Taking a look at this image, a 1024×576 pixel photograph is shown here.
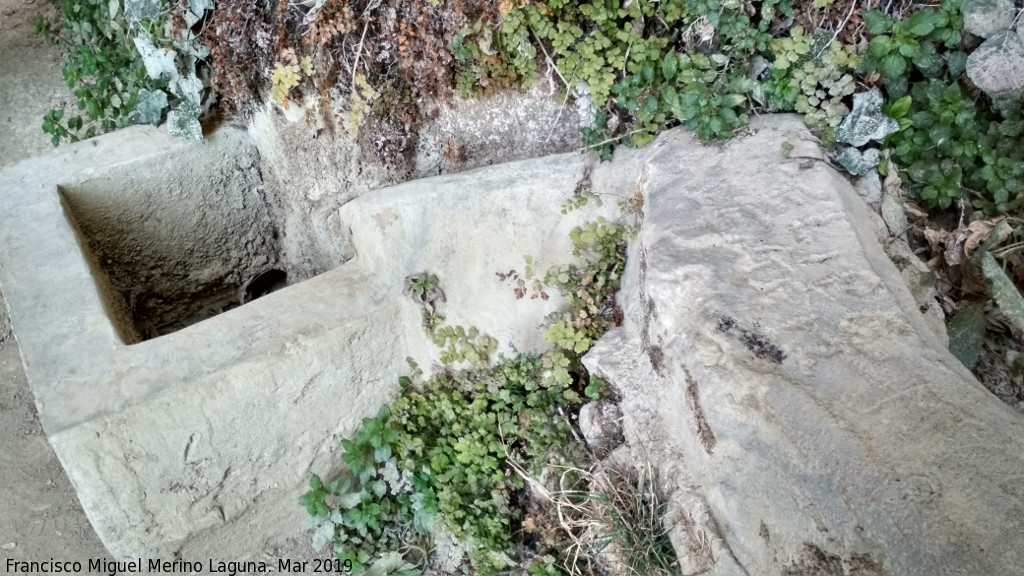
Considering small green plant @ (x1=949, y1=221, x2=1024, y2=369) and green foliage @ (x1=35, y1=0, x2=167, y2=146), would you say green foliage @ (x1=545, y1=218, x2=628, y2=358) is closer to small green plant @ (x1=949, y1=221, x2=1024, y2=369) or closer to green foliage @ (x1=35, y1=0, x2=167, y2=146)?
small green plant @ (x1=949, y1=221, x2=1024, y2=369)

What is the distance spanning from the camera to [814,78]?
2.61 meters

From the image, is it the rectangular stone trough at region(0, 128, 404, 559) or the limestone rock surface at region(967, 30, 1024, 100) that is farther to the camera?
the rectangular stone trough at region(0, 128, 404, 559)

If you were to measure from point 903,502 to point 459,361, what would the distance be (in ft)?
6.32

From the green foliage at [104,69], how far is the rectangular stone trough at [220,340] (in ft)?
2.25

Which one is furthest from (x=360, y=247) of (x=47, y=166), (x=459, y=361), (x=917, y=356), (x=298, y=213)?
(x=917, y=356)

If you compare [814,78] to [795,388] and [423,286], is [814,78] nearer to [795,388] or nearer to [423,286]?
[795,388]

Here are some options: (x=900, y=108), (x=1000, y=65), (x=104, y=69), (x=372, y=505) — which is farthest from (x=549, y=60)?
(x=104, y=69)

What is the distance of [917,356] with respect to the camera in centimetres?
186

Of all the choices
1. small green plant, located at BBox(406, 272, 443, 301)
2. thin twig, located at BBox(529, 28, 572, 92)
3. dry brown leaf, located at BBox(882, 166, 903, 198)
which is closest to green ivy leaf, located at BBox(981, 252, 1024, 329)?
dry brown leaf, located at BBox(882, 166, 903, 198)

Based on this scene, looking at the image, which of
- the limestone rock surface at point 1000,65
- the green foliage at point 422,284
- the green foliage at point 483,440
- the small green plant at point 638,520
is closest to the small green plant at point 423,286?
the green foliage at point 422,284

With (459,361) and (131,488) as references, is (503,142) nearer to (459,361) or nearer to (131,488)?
(459,361)

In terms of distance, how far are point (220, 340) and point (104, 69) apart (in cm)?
257

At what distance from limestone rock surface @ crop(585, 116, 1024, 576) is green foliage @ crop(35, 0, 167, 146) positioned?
3.05 m

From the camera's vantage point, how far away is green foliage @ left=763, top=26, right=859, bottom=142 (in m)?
2.56
